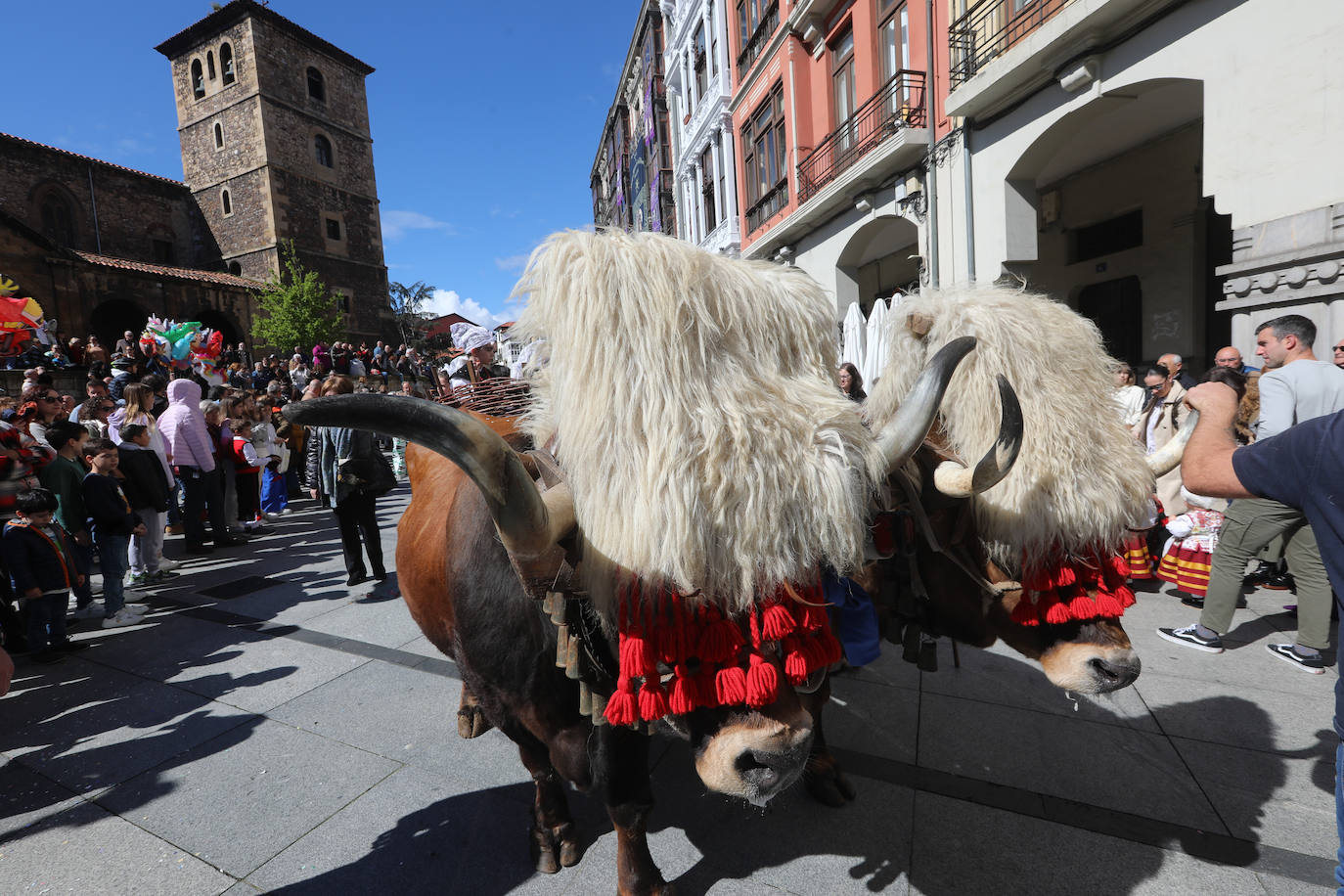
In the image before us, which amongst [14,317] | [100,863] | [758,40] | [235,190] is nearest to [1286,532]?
[100,863]

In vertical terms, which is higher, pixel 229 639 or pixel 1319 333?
pixel 1319 333

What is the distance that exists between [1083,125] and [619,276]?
30.4 ft

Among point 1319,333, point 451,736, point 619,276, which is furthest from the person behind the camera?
point 1319,333

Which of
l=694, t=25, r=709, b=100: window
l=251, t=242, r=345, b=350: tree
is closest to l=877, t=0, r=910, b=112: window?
l=694, t=25, r=709, b=100: window

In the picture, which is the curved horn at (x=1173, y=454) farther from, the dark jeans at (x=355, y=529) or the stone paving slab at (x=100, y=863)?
the dark jeans at (x=355, y=529)

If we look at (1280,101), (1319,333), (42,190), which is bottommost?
(1319,333)

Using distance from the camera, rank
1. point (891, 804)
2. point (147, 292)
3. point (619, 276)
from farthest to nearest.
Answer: point (147, 292), point (891, 804), point (619, 276)

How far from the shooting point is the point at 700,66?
19.2 meters

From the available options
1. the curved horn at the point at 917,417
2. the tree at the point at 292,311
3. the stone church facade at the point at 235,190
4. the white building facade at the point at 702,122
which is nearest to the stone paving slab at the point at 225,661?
the curved horn at the point at 917,417

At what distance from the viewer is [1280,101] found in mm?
5430

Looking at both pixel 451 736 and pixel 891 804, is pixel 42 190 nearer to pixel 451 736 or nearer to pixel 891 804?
pixel 451 736

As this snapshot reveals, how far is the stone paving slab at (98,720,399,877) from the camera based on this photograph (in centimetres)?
252

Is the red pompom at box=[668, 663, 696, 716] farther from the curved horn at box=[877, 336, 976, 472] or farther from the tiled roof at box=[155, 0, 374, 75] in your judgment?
the tiled roof at box=[155, 0, 374, 75]

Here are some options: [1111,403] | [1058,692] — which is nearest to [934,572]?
[1111,403]
